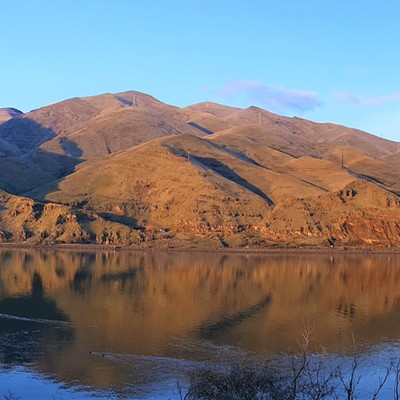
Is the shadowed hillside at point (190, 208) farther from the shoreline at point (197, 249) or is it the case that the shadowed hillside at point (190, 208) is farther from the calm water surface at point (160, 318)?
the calm water surface at point (160, 318)

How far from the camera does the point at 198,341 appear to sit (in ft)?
156

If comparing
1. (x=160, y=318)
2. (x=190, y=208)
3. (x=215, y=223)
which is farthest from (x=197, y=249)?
(x=160, y=318)

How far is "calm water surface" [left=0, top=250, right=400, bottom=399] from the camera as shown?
3859cm

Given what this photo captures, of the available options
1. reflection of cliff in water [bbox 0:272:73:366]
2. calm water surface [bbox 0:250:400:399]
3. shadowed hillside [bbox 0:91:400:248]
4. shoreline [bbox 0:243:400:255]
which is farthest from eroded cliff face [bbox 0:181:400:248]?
reflection of cliff in water [bbox 0:272:73:366]

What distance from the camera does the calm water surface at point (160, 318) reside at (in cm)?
3859

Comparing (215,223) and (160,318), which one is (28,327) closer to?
(160,318)

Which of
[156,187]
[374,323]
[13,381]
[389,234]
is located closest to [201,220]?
[156,187]

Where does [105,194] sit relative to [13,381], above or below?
above

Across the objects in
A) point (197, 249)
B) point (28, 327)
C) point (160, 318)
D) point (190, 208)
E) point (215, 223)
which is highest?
point (190, 208)

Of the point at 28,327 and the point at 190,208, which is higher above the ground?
the point at 190,208

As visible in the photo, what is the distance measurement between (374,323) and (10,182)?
145m

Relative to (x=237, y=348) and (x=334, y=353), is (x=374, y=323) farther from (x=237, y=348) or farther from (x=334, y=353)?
(x=237, y=348)

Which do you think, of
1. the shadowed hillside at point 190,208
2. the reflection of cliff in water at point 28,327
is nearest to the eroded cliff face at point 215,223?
the shadowed hillside at point 190,208

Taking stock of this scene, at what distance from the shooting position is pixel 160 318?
187ft
